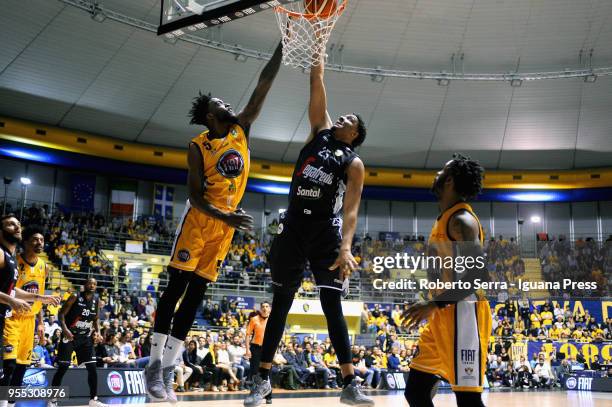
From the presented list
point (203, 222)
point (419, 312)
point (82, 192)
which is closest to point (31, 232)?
point (203, 222)

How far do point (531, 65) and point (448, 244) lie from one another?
22697mm

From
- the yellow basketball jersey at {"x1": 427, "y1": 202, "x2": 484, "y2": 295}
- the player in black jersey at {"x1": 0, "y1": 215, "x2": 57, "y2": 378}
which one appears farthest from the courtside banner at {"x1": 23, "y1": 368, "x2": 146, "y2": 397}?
the yellow basketball jersey at {"x1": 427, "y1": 202, "x2": 484, "y2": 295}

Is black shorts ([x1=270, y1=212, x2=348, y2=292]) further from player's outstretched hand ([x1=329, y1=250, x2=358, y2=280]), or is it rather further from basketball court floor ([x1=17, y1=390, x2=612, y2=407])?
basketball court floor ([x1=17, y1=390, x2=612, y2=407])

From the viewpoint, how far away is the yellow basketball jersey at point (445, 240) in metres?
4.60

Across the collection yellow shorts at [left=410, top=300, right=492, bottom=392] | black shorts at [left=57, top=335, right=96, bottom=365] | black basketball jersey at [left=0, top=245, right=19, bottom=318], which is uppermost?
black basketball jersey at [left=0, top=245, right=19, bottom=318]

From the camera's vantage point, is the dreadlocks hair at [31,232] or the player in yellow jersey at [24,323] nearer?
the player in yellow jersey at [24,323]

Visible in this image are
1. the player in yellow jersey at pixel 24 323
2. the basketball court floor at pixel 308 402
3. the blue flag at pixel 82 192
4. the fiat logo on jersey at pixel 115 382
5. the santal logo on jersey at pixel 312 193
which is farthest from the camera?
the blue flag at pixel 82 192

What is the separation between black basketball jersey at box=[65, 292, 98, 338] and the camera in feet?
33.1

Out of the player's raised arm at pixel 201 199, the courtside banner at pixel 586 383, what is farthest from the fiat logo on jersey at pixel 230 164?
the courtside banner at pixel 586 383

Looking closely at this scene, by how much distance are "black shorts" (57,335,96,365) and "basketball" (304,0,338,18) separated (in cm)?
637

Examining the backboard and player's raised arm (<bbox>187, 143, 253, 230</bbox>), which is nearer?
player's raised arm (<bbox>187, 143, 253, 230</bbox>)

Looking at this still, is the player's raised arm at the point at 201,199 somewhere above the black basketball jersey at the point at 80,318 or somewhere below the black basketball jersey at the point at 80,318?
above

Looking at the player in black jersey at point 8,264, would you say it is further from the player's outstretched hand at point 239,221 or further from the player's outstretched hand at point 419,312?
the player's outstretched hand at point 419,312

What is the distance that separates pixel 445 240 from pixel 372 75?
2151 centimetres
